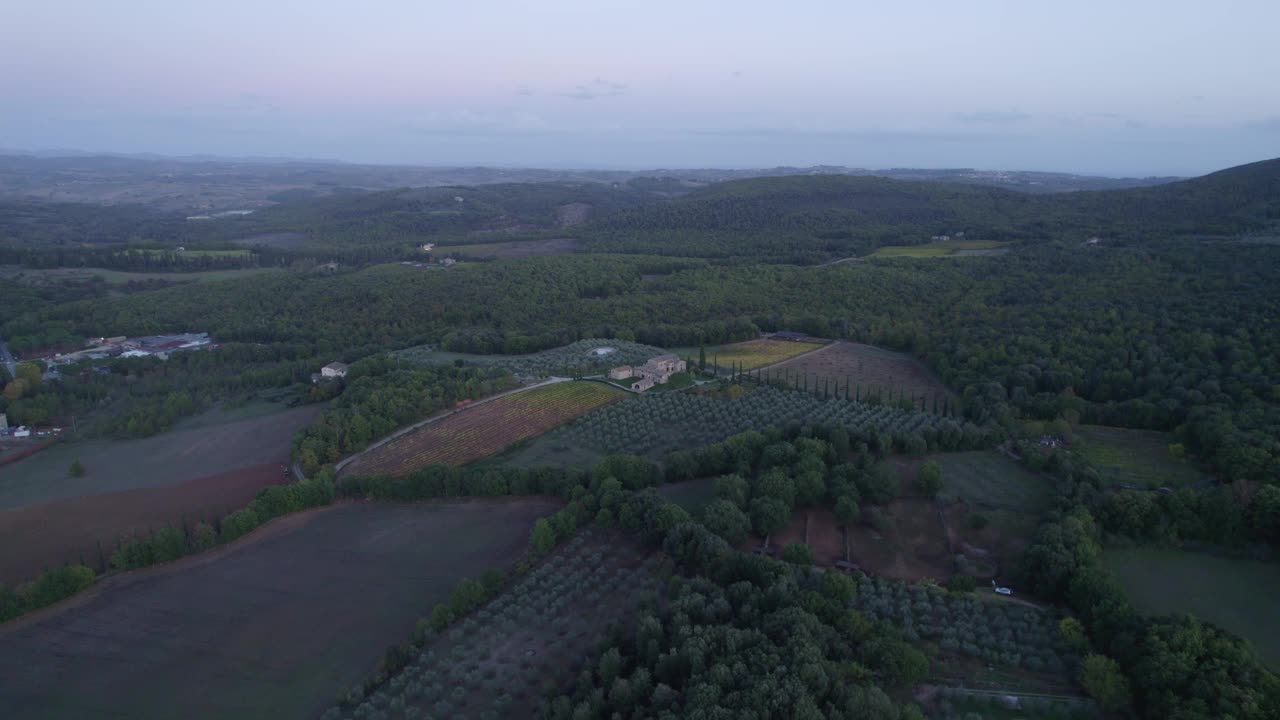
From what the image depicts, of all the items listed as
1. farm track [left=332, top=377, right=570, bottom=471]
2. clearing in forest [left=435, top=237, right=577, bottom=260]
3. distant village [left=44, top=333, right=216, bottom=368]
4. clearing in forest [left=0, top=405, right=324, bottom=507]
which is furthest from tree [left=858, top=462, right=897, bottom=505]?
clearing in forest [left=435, top=237, right=577, bottom=260]

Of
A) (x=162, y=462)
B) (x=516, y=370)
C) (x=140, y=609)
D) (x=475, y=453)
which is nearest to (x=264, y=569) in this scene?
(x=140, y=609)

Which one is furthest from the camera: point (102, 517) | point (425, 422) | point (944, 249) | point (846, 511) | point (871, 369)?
point (944, 249)

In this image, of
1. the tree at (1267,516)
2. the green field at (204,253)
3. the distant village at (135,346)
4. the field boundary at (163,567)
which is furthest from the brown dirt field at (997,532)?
the green field at (204,253)

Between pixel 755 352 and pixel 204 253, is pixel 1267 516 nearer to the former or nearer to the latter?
pixel 755 352

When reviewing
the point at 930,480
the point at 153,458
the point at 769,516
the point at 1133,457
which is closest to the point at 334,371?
the point at 153,458

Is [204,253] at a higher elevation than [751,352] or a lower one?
higher

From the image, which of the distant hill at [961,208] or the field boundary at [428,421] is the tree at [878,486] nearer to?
the field boundary at [428,421]

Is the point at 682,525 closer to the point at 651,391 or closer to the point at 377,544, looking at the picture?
the point at 377,544

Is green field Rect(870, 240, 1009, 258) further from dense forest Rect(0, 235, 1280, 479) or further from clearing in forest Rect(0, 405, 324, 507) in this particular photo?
clearing in forest Rect(0, 405, 324, 507)
